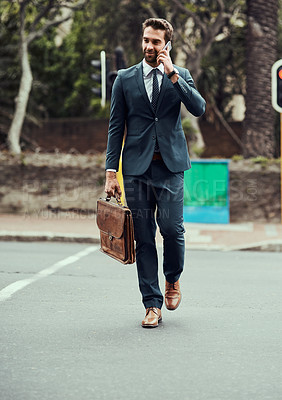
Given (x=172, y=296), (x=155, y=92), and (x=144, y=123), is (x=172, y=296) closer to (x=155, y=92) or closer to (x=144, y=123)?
(x=144, y=123)

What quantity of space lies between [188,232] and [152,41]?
7.09m

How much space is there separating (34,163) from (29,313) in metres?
8.59

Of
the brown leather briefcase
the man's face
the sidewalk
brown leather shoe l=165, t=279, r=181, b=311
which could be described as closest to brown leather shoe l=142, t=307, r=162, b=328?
brown leather shoe l=165, t=279, r=181, b=311

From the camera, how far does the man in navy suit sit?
5211 mm

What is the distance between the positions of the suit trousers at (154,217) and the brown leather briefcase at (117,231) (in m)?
0.14

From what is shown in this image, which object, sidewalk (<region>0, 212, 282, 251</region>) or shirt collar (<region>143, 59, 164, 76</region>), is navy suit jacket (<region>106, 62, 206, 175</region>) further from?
sidewalk (<region>0, 212, 282, 251</region>)

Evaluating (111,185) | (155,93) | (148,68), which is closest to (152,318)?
(111,185)

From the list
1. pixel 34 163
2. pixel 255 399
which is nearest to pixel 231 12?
pixel 34 163

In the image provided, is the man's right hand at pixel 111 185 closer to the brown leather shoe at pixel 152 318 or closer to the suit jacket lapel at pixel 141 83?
the suit jacket lapel at pixel 141 83

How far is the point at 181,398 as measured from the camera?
12.3ft

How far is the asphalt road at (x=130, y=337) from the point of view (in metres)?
3.96

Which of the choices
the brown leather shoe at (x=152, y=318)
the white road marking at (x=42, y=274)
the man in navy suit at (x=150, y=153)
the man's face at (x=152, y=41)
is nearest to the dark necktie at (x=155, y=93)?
the man in navy suit at (x=150, y=153)

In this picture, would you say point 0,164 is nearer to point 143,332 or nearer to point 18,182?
point 18,182

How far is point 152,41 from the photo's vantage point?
5074mm
